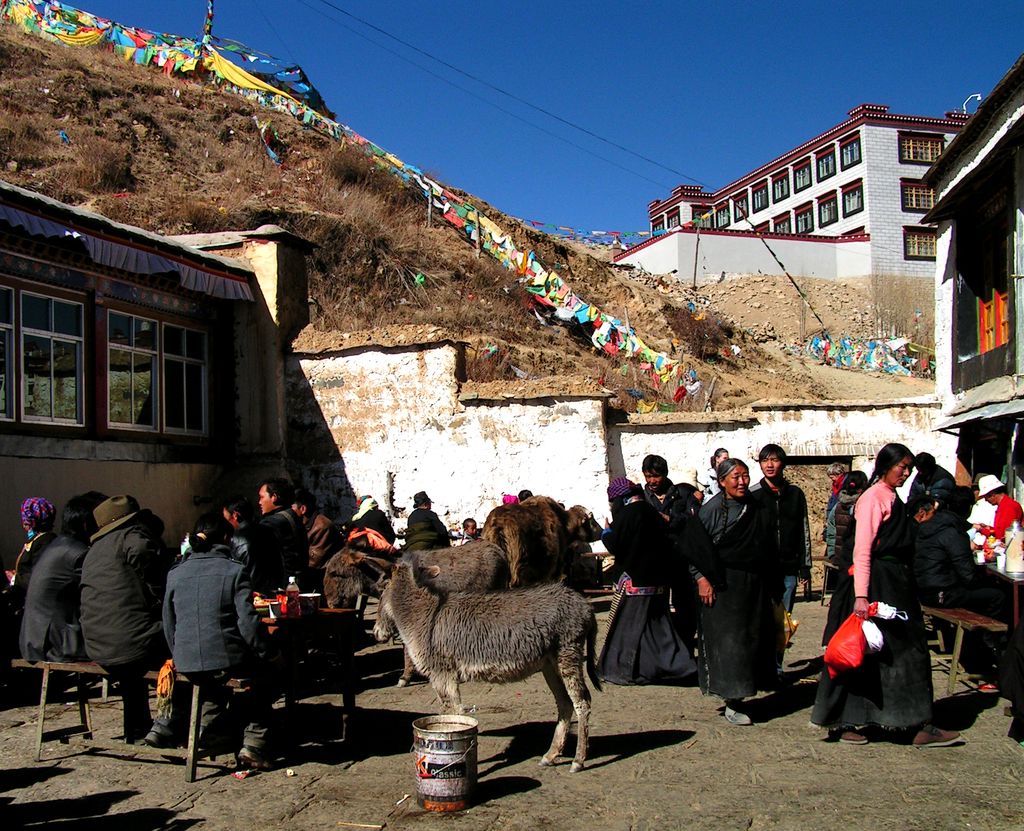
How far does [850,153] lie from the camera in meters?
53.5

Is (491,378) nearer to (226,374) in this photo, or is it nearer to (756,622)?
(226,374)

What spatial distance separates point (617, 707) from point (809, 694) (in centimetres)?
157

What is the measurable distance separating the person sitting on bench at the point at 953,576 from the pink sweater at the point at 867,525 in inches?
90.9

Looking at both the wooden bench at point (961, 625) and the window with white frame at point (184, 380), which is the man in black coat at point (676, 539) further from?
the window with white frame at point (184, 380)

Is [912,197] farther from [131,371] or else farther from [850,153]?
[131,371]

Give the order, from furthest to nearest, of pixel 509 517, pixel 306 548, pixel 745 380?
pixel 745 380, pixel 509 517, pixel 306 548

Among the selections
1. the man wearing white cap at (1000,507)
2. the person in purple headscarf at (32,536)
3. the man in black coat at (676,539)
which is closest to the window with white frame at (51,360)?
the person in purple headscarf at (32,536)

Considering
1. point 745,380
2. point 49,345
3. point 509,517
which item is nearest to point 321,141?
point 745,380

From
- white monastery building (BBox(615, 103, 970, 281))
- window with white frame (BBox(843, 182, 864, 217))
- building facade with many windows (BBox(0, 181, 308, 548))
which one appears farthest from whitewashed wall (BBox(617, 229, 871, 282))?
building facade with many windows (BBox(0, 181, 308, 548))

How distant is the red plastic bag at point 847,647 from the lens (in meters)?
6.05

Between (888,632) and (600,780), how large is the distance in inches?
81.2

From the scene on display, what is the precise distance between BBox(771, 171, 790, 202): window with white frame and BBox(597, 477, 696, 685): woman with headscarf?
55.2 m

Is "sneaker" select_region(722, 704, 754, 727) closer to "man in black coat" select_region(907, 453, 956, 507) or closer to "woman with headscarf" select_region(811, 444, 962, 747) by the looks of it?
"woman with headscarf" select_region(811, 444, 962, 747)

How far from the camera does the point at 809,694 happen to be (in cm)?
783
